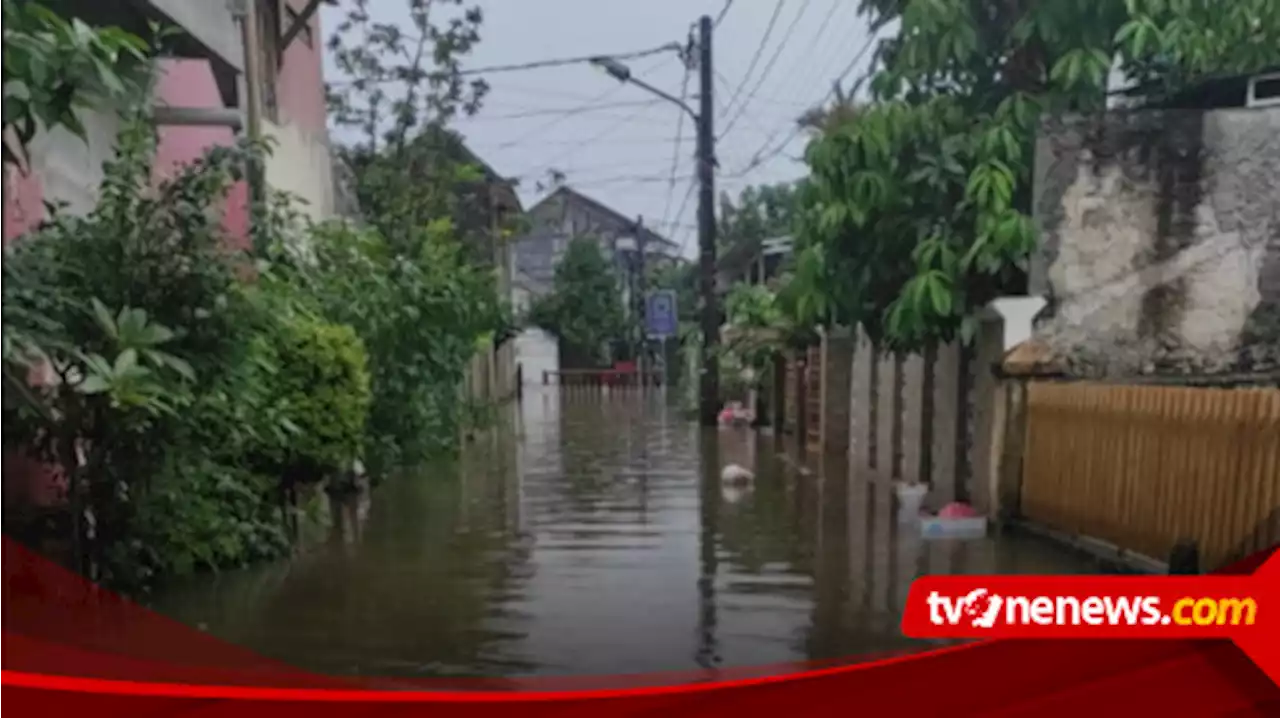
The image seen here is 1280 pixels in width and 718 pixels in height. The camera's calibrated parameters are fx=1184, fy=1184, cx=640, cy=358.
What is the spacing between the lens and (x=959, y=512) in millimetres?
2973

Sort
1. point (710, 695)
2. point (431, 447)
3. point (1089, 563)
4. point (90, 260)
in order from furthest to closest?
1. point (431, 447)
2. point (90, 260)
3. point (1089, 563)
4. point (710, 695)

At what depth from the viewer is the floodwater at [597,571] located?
2.21 metres

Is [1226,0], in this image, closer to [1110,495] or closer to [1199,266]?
[1199,266]

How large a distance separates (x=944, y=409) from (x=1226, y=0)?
2.28 meters

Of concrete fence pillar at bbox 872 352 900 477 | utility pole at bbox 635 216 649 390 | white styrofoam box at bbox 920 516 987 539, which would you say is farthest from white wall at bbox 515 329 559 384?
concrete fence pillar at bbox 872 352 900 477

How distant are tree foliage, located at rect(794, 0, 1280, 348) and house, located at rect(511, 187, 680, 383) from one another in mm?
425

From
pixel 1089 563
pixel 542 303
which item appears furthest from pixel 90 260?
pixel 1089 563

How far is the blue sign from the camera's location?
305 cm

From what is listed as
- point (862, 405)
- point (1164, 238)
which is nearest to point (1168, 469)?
point (1164, 238)

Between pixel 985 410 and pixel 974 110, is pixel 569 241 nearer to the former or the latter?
pixel 974 110

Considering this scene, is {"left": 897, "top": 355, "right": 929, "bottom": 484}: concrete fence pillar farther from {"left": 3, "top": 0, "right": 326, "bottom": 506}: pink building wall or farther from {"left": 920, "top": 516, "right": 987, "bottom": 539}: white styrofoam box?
{"left": 3, "top": 0, "right": 326, "bottom": 506}: pink building wall

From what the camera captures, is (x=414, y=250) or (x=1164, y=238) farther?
(x=414, y=250)

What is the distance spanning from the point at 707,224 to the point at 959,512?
120 cm

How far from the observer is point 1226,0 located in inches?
91.7
